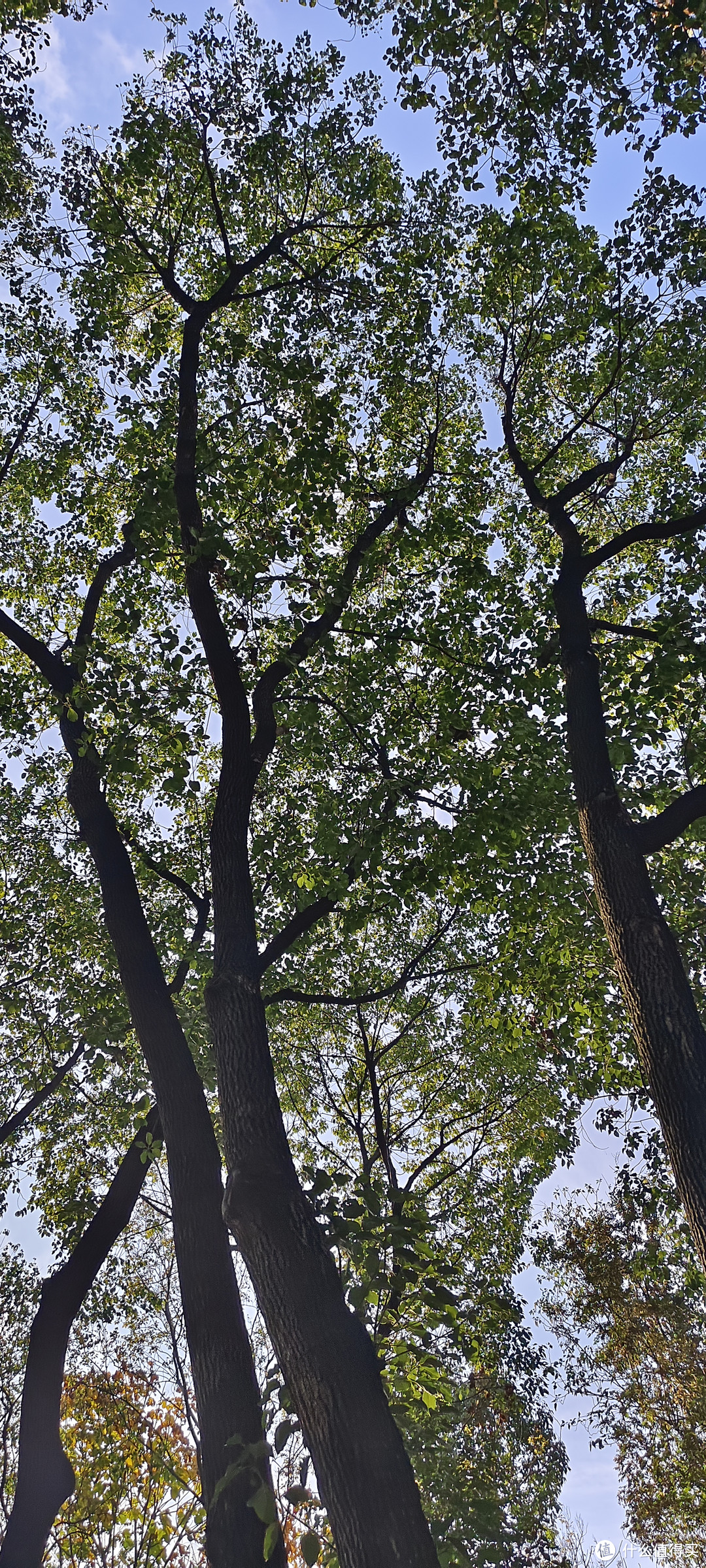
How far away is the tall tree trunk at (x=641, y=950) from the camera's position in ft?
17.6

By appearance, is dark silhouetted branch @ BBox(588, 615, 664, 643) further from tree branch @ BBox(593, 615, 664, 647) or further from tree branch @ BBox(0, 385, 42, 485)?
tree branch @ BBox(0, 385, 42, 485)

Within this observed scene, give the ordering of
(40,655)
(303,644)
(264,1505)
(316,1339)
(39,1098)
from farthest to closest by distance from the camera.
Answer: (39,1098)
(40,655)
(303,644)
(316,1339)
(264,1505)

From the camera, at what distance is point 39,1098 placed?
12305 mm

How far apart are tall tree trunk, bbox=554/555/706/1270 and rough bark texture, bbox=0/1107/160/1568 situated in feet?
14.3

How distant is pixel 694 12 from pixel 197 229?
6971 mm

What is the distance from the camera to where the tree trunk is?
3.60 metres

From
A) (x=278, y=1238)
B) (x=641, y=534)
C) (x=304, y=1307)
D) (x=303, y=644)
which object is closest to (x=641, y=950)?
(x=278, y=1238)

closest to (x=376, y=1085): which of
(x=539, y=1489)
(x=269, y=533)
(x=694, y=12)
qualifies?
(x=539, y=1489)

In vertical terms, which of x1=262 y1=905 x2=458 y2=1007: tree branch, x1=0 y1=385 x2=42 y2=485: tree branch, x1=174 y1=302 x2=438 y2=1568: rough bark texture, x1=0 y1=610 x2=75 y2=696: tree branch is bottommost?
x1=174 y1=302 x2=438 y2=1568: rough bark texture

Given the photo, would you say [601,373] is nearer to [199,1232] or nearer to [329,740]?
[329,740]

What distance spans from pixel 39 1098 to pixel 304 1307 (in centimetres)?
927

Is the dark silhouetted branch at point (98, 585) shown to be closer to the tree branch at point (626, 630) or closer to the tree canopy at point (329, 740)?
the tree canopy at point (329, 740)

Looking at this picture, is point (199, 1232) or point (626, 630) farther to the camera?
point (626, 630)

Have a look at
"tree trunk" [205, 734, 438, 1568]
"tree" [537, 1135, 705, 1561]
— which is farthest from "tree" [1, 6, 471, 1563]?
"tree" [537, 1135, 705, 1561]
